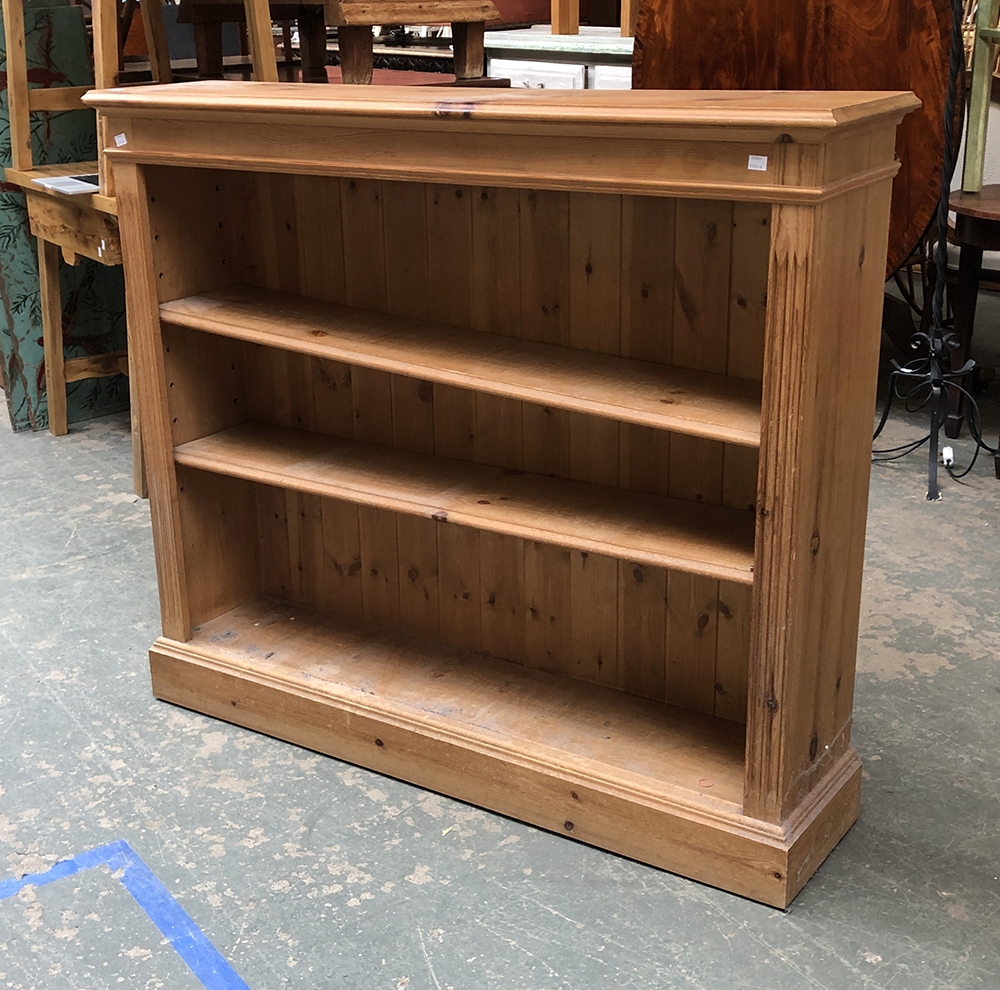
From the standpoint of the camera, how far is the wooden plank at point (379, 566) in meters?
2.80

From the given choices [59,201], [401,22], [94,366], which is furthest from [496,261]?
[94,366]

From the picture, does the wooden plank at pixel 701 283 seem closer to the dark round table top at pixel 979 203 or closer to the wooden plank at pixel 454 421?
the wooden plank at pixel 454 421

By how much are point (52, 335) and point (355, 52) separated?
5.34 feet

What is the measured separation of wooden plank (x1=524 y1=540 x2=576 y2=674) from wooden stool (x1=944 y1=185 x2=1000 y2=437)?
2259 millimetres

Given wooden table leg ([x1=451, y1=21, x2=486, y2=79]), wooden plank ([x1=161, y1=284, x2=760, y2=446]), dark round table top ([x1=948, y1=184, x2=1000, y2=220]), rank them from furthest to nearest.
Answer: dark round table top ([x1=948, y1=184, x2=1000, y2=220]) < wooden table leg ([x1=451, y1=21, x2=486, y2=79]) < wooden plank ([x1=161, y1=284, x2=760, y2=446])

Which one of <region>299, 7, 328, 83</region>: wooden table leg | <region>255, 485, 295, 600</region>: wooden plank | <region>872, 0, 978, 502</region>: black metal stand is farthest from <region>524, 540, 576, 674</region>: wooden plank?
<region>299, 7, 328, 83</region>: wooden table leg

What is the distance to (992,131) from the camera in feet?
20.5

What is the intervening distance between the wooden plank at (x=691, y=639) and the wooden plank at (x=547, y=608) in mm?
226

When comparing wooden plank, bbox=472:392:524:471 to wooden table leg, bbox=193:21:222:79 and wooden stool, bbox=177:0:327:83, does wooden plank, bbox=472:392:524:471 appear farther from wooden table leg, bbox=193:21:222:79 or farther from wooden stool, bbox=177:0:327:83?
wooden table leg, bbox=193:21:222:79

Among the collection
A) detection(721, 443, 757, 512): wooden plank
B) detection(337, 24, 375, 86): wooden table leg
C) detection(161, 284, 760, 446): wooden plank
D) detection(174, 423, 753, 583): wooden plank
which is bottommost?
detection(174, 423, 753, 583): wooden plank

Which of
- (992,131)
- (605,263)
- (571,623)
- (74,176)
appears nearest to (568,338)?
(605,263)

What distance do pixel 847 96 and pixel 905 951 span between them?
4.38 feet

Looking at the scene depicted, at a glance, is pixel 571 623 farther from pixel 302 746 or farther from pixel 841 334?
pixel 841 334

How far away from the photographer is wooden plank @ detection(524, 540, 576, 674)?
8.44 ft
